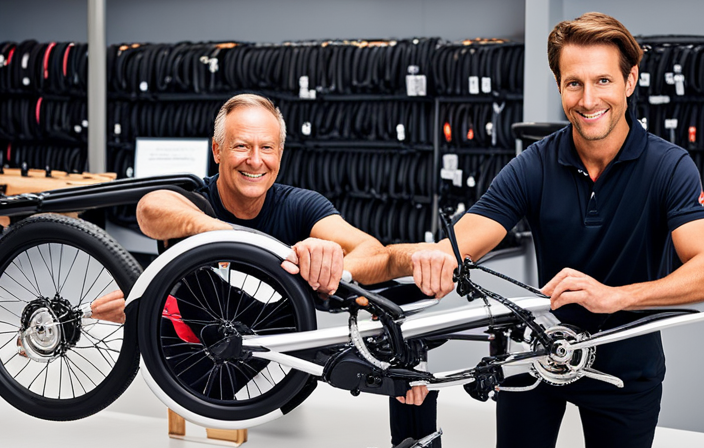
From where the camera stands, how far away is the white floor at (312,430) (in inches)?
140

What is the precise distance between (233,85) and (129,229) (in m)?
1.73

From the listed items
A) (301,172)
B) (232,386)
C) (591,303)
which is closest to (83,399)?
(232,386)

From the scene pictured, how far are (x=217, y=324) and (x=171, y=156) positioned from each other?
16.5ft

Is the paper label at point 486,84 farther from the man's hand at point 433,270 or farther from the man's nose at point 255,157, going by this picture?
the man's hand at point 433,270

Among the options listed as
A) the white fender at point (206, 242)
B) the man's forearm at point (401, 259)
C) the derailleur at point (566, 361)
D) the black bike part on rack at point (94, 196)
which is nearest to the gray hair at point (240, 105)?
the black bike part on rack at point (94, 196)

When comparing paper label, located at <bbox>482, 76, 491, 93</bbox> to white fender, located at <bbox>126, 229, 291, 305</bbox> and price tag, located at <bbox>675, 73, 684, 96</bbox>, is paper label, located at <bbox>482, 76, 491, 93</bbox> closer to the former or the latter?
price tag, located at <bbox>675, 73, 684, 96</bbox>

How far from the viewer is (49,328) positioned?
7.76 ft

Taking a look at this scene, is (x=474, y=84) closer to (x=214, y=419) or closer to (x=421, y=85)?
(x=421, y=85)

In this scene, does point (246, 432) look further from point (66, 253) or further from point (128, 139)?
point (128, 139)

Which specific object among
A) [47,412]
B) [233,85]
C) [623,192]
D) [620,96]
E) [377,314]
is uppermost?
[233,85]

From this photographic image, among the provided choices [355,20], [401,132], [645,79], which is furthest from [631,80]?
[355,20]

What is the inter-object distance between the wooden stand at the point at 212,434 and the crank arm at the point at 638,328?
2.04 metres

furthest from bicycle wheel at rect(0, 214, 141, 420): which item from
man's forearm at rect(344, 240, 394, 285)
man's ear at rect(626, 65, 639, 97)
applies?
man's ear at rect(626, 65, 639, 97)

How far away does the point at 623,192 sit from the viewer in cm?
208
